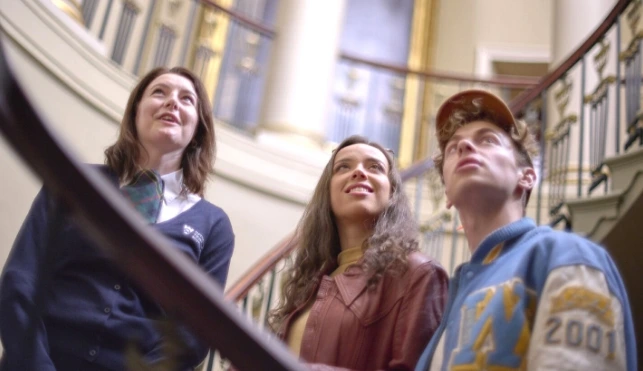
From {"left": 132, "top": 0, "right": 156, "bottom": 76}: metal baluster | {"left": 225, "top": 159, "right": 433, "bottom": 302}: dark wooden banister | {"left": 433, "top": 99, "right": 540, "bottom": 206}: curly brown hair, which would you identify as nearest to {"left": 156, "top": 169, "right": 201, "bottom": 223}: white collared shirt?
{"left": 433, "top": 99, "right": 540, "bottom": 206}: curly brown hair

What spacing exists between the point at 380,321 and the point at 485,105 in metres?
0.60

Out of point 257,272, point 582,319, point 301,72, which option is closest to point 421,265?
point 582,319

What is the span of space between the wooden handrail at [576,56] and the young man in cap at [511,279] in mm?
1534

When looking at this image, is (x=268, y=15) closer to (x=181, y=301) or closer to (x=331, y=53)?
(x=331, y=53)

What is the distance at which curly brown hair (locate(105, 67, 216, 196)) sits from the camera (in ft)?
6.15

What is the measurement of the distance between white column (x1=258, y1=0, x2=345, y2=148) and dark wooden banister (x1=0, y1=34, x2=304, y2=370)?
167 inches

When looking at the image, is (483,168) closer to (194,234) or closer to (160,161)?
(194,234)

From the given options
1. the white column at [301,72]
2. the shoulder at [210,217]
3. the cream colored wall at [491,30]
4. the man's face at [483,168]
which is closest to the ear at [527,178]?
the man's face at [483,168]

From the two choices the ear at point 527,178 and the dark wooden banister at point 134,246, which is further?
the ear at point 527,178

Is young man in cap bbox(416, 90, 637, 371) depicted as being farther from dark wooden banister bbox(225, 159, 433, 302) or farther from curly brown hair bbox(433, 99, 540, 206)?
dark wooden banister bbox(225, 159, 433, 302)

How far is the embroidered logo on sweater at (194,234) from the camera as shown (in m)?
1.76

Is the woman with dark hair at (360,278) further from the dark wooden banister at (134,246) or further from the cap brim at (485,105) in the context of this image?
the dark wooden banister at (134,246)

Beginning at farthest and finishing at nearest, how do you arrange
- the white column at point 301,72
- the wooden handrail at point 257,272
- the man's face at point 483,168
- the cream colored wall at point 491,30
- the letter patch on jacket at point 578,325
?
the cream colored wall at point 491,30, the white column at point 301,72, the wooden handrail at point 257,272, the man's face at point 483,168, the letter patch on jacket at point 578,325

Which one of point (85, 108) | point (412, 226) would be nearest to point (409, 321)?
point (412, 226)
